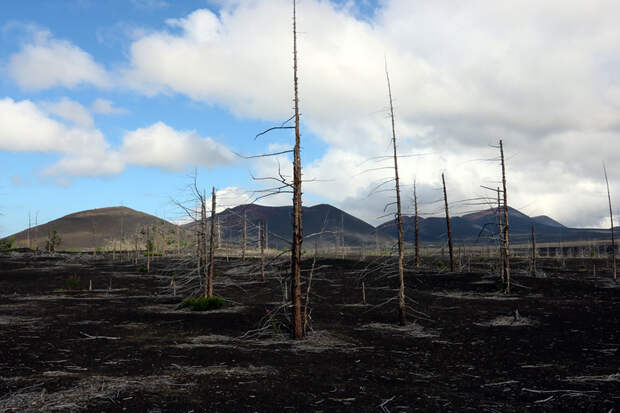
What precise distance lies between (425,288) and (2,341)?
30479 mm

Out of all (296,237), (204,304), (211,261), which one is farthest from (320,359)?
(204,304)

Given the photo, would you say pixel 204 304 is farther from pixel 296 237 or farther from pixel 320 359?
pixel 320 359

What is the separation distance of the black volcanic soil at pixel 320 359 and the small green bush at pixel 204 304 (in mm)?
819

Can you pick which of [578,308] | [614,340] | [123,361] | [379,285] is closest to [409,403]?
[123,361]

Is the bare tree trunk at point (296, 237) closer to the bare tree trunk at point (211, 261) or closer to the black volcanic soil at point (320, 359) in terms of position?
the black volcanic soil at point (320, 359)

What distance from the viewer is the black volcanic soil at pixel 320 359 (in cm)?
923

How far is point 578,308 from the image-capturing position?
77.9 feet

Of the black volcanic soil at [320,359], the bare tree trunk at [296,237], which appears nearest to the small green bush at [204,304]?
the black volcanic soil at [320,359]

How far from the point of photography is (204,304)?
25969mm

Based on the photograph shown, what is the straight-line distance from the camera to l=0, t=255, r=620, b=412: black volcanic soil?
30.3 feet

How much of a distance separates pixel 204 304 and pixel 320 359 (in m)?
14.1

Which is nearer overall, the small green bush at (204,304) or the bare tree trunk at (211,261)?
the bare tree trunk at (211,261)

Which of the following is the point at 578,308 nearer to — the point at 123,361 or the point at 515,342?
the point at 515,342

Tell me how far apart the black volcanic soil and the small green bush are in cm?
82
